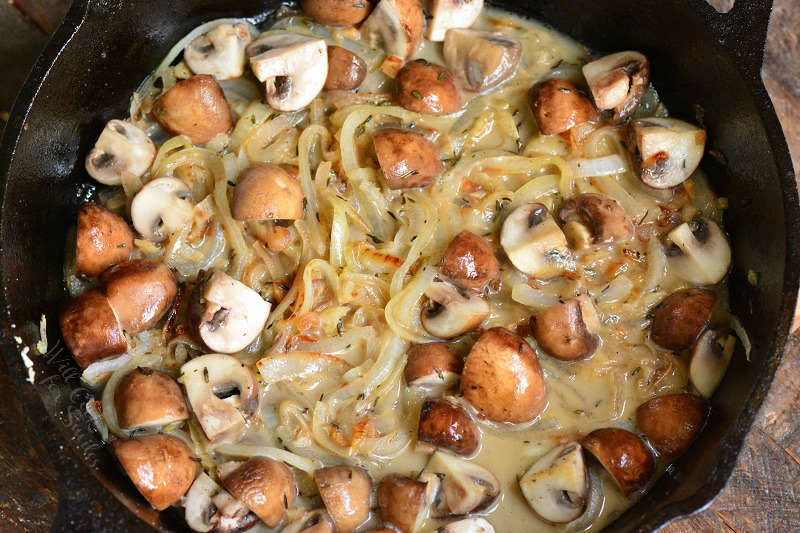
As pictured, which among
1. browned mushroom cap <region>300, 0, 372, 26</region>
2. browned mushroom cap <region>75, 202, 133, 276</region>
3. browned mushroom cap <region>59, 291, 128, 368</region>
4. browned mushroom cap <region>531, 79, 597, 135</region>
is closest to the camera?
browned mushroom cap <region>59, 291, 128, 368</region>

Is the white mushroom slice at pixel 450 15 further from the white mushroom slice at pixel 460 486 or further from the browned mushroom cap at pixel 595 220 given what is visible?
the white mushroom slice at pixel 460 486

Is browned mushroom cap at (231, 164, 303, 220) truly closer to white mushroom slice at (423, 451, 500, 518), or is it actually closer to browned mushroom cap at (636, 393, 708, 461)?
white mushroom slice at (423, 451, 500, 518)

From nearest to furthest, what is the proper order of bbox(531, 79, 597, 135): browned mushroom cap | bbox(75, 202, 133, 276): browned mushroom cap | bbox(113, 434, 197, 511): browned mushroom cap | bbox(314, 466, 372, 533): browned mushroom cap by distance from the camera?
bbox(113, 434, 197, 511): browned mushroom cap, bbox(314, 466, 372, 533): browned mushroom cap, bbox(75, 202, 133, 276): browned mushroom cap, bbox(531, 79, 597, 135): browned mushroom cap

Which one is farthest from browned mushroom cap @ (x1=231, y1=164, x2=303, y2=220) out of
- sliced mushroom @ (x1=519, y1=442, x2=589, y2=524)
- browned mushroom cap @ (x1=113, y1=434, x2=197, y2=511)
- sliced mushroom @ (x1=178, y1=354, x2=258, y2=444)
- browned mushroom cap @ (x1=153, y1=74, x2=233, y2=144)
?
sliced mushroom @ (x1=519, y1=442, x2=589, y2=524)

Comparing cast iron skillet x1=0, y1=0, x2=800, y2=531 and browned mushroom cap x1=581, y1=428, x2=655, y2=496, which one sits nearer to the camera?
cast iron skillet x1=0, y1=0, x2=800, y2=531

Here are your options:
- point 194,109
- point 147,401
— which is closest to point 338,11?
point 194,109

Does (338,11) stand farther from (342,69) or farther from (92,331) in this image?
(92,331)

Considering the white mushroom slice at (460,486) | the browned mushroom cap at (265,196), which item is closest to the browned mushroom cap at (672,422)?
the white mushroom slice at (460,486)

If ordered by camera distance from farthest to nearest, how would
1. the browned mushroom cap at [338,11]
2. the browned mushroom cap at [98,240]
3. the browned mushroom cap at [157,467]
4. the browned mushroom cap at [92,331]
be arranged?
1. the browned mushroom cap at [338,11]
2. the browned mushroom cap at [98,240]
3. the browned mushroom cap at [92,331]
4. the browned mushroom cap at [157,467]

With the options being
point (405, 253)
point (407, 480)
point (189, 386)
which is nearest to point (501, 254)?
point (405, 253)
